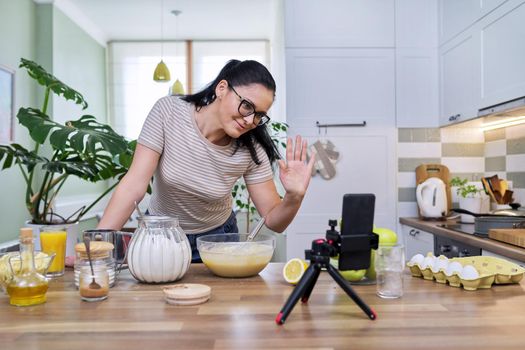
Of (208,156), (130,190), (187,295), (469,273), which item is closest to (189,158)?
(208,156)

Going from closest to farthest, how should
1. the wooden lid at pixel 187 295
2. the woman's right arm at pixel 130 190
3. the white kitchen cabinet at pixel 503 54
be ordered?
1. the wooden lid at pixel 187 295
2. the woman's right arm at pixel 130 190
3. the white kitchen cabinet at pixel 503 54

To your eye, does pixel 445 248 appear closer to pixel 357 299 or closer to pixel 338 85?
pixel 338 85

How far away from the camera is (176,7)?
15.8 ft

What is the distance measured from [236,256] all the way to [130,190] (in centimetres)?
51

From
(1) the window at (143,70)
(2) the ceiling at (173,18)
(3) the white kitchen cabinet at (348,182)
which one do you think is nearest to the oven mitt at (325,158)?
(3) the white kitchen cabinet at (348,182)

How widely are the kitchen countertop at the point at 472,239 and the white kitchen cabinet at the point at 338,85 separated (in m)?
0.76

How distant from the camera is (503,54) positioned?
8.45ft

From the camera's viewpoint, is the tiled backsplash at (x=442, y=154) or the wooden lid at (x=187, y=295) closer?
the wooden lid at (x=187, y=295)

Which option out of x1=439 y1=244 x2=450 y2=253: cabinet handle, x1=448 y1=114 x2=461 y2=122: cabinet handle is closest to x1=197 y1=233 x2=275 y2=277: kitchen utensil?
x1=439 y1=244 x2=450 y2=253: cabinet handle

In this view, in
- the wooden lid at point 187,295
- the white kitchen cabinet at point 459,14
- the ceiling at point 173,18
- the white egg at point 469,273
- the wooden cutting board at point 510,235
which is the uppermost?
the ceiling at point 173,18

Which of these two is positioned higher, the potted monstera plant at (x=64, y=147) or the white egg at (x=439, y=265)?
the potted monstera plant at (x=64, y=147)

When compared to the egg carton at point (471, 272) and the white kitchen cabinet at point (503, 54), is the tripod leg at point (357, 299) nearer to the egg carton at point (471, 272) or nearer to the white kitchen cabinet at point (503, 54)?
the egg carton at point (471, 272)

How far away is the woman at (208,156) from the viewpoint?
1.54m

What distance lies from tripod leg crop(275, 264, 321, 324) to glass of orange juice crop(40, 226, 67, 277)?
73 centimetres
